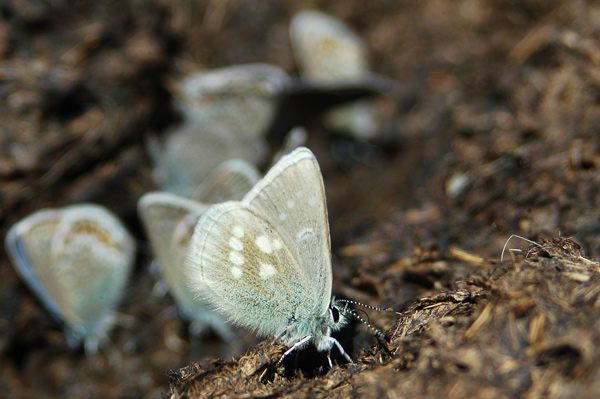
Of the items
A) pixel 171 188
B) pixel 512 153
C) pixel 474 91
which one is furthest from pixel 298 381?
pixel 474 91

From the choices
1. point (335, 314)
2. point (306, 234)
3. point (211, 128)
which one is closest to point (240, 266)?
point (306, 234)

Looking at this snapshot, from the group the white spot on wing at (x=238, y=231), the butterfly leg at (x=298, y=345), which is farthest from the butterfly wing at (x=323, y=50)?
the butterfly leg at (x=298, y=345)

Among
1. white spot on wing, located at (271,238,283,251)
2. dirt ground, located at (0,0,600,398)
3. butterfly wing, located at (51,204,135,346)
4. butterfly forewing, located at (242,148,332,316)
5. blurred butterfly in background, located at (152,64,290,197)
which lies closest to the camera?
dirt ground, located at (0,0,600,398)

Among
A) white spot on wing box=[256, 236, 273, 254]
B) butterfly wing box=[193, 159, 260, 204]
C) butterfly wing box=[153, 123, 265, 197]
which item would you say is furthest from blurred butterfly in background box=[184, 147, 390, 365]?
butterfly wing box=[153, 123, 265, 197]

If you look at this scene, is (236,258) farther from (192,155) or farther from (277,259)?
(192,155)

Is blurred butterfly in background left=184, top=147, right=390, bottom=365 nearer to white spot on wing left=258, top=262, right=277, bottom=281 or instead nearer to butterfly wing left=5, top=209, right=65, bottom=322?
white spot on wing left=258, top=262, right=277, bottom=281

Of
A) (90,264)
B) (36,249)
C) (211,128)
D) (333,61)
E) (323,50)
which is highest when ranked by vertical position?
(323,50)

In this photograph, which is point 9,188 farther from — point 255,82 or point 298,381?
point 298,381
